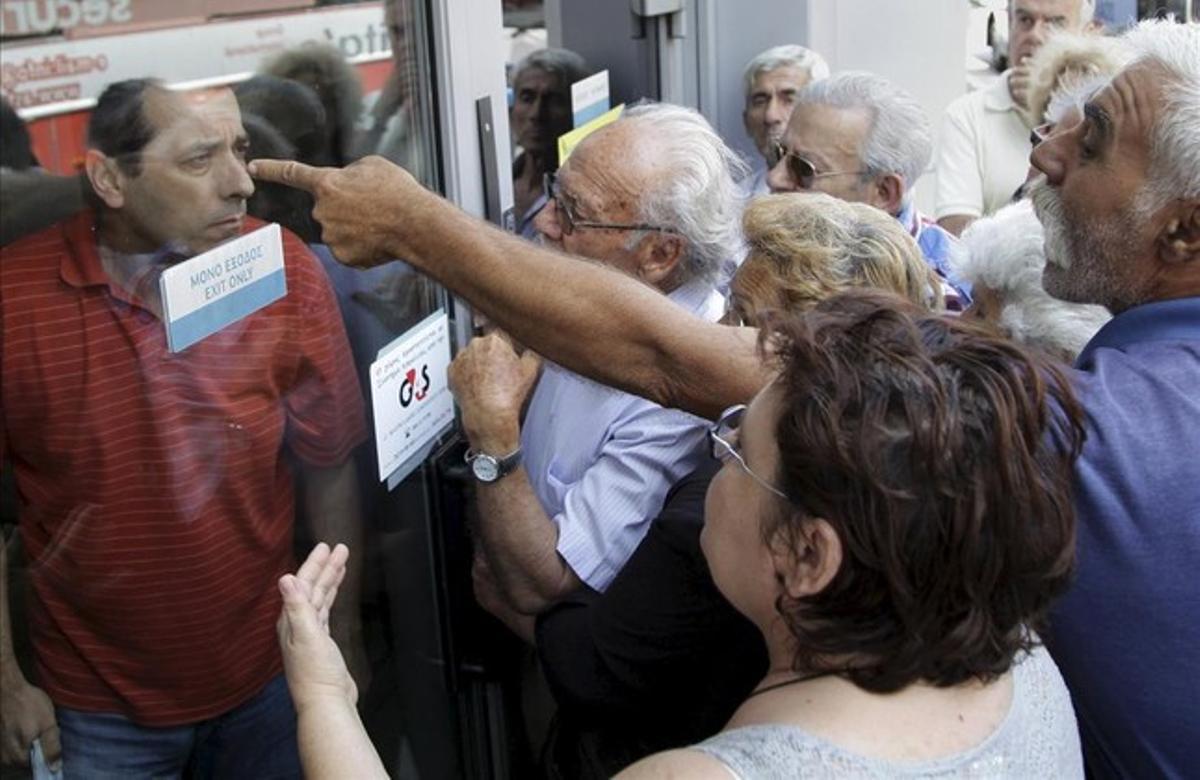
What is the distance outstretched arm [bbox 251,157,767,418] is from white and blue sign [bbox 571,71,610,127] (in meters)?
1.81

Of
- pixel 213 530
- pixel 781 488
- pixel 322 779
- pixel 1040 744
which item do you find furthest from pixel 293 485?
pixel 1040 744

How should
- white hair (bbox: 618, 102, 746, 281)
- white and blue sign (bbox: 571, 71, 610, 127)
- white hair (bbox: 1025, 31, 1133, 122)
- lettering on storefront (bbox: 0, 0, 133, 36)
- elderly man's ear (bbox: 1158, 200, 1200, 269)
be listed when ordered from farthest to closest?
white hair (bbox: 1025, 31, 1133, 122), white and blue sign (bbox: 571, 71, 610, 127), white hair (bbox: 618, 102, 746, 281), elderly man's ear (bbox: 1158, 200, 1200, 269), lettering on storefront (bbox: 0, 0, 133, 36)

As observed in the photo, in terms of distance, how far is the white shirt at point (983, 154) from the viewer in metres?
4.68

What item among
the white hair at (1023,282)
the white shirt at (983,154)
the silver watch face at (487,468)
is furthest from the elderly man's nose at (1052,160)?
the white shirt at (983,154)

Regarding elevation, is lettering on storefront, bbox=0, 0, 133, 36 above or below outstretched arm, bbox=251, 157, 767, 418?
above

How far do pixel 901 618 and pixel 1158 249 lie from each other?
2.35 feet

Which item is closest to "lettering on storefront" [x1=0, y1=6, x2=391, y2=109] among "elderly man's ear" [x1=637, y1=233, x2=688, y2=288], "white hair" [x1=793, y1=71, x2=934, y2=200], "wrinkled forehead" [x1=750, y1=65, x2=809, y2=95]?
"elderly man's ear" [x1=637, y1=233, x2=688, y2=288]

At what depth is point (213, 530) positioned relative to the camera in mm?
2053

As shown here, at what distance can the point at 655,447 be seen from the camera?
2271 mm

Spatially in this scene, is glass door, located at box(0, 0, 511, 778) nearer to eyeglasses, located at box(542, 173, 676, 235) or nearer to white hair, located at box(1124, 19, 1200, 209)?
eyeglasses, located at box(542, 173, 676, 235)

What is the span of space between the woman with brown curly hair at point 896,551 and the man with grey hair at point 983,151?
10.8ft

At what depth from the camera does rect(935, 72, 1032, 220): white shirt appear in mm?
4676

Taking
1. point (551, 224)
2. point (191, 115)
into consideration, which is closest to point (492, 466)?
point (551, 224)

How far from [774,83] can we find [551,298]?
2665mm
